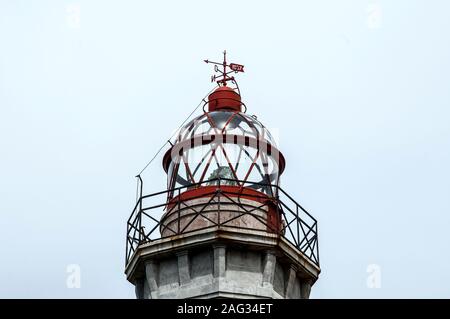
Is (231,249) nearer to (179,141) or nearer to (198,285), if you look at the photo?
(198,285)

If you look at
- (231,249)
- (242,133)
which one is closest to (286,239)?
(231,249)

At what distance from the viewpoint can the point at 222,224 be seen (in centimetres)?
3484

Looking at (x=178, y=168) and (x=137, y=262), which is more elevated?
(x=178, y=168)

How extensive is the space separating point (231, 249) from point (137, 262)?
263 centimetres

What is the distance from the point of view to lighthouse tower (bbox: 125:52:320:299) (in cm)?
3500

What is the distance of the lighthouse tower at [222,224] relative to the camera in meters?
35.0

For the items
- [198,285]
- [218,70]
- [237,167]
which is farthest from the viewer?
[218,70]

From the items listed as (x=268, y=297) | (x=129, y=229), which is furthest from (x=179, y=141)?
(x=268, y=297)

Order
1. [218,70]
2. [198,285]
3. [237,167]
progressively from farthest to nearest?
[218,70], [237,167], [198,285]

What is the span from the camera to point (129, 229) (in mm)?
36719

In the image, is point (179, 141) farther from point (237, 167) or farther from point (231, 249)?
point (231, 249)

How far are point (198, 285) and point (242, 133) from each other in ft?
16.6

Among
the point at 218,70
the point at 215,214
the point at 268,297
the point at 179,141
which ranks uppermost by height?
the point at 218,70

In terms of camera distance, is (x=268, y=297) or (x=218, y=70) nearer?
(x=268, y=297)
